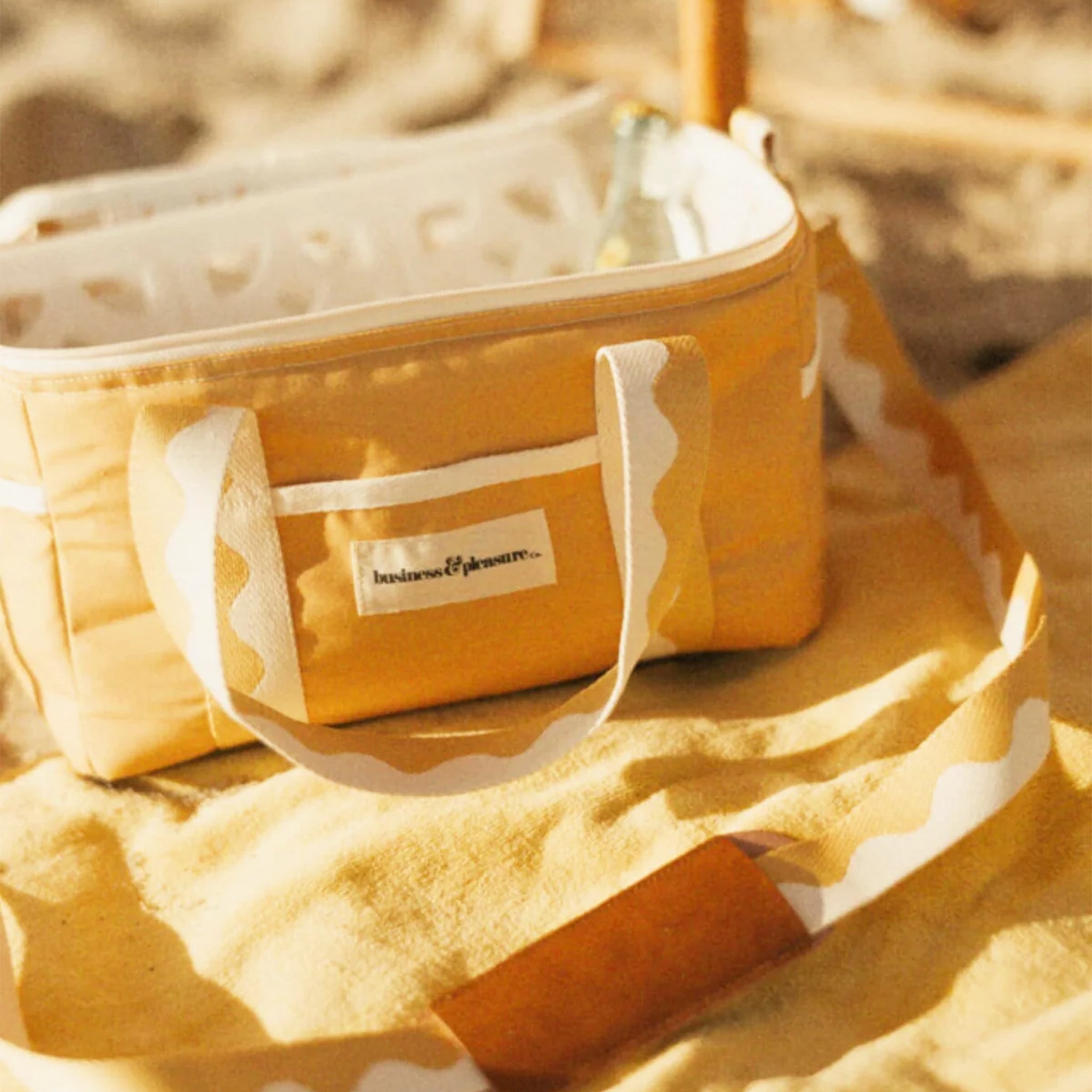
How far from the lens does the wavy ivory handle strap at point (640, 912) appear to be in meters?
0.43

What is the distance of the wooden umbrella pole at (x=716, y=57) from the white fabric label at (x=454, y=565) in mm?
343

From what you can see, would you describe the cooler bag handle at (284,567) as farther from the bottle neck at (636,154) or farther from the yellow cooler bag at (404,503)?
the bottle neck at (636,154)

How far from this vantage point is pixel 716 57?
2.52 ft

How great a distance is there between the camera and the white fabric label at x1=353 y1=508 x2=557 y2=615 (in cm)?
54

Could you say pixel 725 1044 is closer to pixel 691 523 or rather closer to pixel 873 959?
pixel 873 959

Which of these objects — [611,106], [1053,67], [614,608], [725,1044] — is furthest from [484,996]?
[1053,67]

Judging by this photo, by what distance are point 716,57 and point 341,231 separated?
0.25 meters

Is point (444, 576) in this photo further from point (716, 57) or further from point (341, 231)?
point (716, 57)

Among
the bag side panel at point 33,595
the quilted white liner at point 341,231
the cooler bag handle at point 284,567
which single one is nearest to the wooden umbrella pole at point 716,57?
the quilted white liner at point 341,231

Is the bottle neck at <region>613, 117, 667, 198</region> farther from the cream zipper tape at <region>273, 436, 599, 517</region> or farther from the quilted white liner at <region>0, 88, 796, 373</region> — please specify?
the cream zipper tape at <region>273, 436, 599, 517</region>

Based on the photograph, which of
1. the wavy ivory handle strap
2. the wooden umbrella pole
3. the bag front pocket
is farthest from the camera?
the wooden umbrella pole

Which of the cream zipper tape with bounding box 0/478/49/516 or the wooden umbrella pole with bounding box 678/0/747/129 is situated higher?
the wooden umbrella pole with bounding box 678/0/747/129

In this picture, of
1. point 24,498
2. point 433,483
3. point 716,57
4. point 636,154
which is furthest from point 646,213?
point 24,498

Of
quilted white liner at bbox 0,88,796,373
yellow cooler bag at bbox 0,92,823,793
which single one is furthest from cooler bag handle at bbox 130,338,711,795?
quilted white liner at bbox 0,88,796,373
